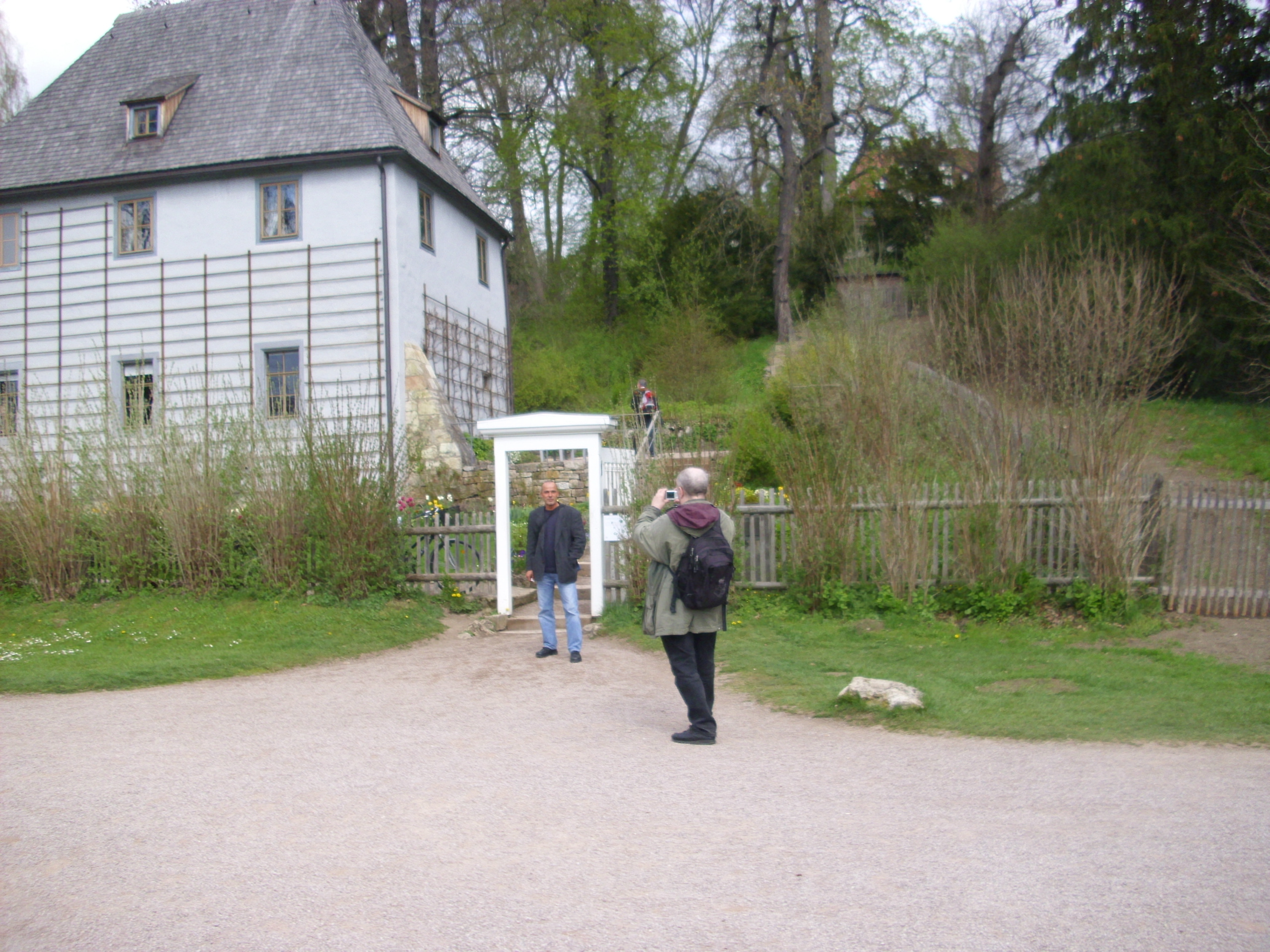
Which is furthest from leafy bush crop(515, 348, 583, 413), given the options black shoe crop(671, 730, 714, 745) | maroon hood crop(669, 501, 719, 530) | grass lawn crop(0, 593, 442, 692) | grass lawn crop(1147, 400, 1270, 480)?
black shoe crop(671, 730, 714, 745)

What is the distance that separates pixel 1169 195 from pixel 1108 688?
60.6 feet

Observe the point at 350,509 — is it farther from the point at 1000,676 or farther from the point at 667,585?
the point at 1000,676

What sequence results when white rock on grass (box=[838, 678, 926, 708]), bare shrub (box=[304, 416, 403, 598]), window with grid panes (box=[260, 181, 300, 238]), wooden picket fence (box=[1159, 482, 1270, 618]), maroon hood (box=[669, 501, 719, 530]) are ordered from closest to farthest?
maroon hood (box=[669, 501, 719, 530]), white rock on grass (box=[838, 678, 926, 708]), wooden picket fence (box=[1159, 482, 1270, 618]), bare shrub (box=[304, 416, 403, 598]), window with grid panes (box=[260, 181, 300, 238])

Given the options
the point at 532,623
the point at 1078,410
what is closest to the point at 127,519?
the point at 532,623

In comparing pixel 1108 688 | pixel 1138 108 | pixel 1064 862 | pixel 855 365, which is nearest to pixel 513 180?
pixel 1138 108

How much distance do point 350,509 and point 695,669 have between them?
294 inches

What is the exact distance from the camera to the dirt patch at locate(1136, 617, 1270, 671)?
31.4 ft

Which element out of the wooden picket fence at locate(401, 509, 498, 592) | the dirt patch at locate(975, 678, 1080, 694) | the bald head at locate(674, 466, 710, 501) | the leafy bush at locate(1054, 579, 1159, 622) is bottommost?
the dirt patch at locate(975, 678, 1080, 694)

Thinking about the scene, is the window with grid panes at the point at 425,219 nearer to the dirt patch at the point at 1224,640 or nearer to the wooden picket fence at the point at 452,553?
the wooden picket fence at the point at 452,553

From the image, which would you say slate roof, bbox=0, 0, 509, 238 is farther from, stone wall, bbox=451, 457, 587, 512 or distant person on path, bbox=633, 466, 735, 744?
distant person on path, bbox=633, 466, 735, 744

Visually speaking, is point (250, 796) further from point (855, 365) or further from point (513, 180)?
point (513, 180)

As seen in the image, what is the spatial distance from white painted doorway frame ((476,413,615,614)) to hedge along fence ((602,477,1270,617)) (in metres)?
1.71

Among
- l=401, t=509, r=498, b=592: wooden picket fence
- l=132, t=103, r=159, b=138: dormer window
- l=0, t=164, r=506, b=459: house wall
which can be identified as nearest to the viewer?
l=401, t=509, r=498, b=592: wooden picket fence

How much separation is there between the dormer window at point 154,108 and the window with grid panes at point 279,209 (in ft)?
10.6
